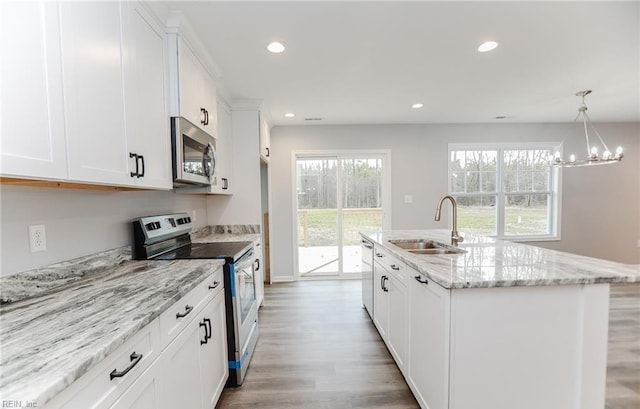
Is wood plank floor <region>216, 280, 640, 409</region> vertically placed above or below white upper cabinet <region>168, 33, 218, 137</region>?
below

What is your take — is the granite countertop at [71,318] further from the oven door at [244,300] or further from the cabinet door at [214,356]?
the oven door at [244,300]

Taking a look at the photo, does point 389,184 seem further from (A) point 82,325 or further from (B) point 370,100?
(A) point 82,325

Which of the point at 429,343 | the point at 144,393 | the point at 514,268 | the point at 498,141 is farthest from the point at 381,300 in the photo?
the point at 498,141

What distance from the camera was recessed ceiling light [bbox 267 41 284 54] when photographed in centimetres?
199

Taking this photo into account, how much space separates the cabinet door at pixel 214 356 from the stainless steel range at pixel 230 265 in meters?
0.06

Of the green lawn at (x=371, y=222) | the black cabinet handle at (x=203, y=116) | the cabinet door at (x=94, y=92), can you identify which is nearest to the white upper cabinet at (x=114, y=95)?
the cabinet door at (x=94, y=92)

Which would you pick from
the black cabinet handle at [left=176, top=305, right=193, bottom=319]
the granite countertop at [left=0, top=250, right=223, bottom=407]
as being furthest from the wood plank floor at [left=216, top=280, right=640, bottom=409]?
the granite countertop at [left=0, top=250, right=223, bottom=407]

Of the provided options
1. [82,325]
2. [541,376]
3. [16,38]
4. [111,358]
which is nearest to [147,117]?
[16,38]

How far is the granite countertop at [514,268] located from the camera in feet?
4.17

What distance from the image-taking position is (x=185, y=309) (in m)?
1.25

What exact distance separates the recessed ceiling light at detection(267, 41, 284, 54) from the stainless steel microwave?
83cm

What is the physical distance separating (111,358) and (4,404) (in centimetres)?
26

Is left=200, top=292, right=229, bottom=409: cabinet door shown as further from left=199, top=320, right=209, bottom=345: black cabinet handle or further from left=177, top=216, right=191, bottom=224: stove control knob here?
left=177, top=216, right=191, bottom=224: stove control knob

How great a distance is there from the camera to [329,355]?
7.33 feet
